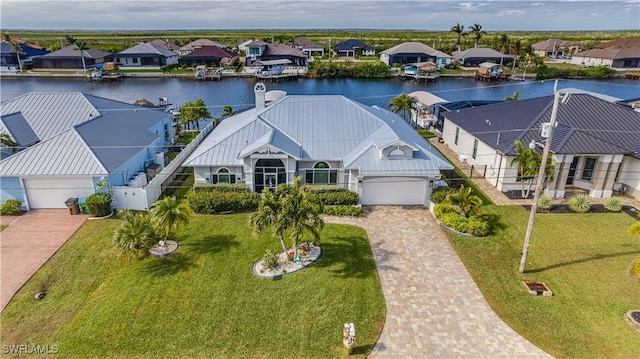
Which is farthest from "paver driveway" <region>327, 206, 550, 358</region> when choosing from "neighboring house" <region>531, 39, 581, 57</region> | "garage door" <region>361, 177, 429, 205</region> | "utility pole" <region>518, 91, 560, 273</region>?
"neighboring house" <region>531, 39, 581, 57</region>

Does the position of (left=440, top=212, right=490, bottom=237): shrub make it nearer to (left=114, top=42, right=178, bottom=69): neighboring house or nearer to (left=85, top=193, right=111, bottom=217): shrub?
(left=85, top=193, right=111, bottom=217): shrub

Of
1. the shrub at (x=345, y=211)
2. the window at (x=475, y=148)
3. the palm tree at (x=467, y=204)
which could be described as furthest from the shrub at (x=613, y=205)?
the shrub at (x=345, y=211)

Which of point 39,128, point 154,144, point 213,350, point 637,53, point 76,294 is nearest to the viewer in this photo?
point 213,350

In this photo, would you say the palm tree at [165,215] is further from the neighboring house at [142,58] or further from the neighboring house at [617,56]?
the neighboring house at [617,56]

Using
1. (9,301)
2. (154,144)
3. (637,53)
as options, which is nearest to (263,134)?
(154,144)

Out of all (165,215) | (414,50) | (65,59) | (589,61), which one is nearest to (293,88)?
(414,50)

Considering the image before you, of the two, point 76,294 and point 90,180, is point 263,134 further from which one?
point 76,294
